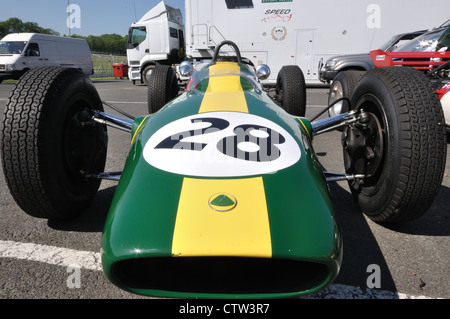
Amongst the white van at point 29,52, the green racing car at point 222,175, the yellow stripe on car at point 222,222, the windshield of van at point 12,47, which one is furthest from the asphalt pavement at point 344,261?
the windshield of van at point 12,47

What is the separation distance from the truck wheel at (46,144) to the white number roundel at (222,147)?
698 mm

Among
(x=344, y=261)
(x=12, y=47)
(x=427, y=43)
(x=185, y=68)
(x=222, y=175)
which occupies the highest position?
(x=12, y=47)

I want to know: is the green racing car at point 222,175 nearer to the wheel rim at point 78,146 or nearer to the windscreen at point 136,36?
the wheel rim at point 78,146

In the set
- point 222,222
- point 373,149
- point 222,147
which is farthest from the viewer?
point 373,149

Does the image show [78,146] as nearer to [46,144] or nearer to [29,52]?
[46,144]

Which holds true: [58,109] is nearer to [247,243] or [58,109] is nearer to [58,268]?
[58,268]

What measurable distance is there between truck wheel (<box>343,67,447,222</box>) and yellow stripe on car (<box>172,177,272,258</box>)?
98 centimetres

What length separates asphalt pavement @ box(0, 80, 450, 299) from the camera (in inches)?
62.1

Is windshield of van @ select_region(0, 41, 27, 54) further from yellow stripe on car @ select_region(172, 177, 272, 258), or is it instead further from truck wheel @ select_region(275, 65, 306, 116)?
yellow stripe on car @ select_region(172, 177, 272, 258)

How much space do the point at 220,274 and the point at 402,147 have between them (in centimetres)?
131

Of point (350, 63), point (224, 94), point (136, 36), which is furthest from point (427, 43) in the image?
point (136, 36)

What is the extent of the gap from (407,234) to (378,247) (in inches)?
12.4

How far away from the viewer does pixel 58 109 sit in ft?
6.40

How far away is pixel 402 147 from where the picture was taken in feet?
5.91
